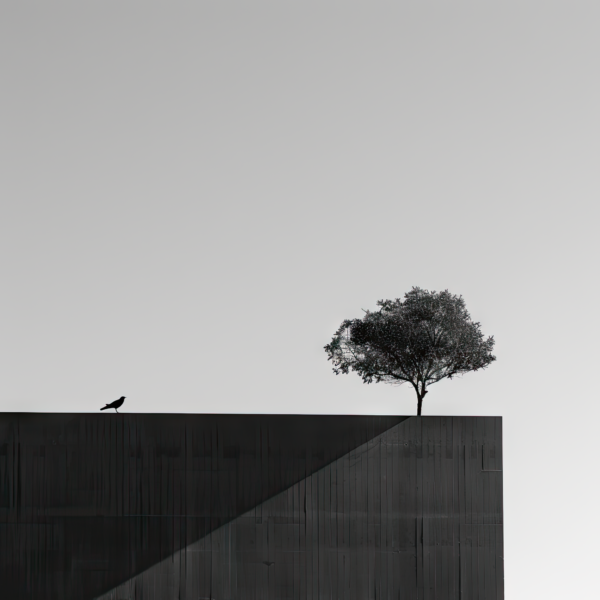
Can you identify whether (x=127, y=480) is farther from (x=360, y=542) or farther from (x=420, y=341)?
(x=420, y=341)

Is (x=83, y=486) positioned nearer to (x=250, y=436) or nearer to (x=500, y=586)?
(x=250, y=436)

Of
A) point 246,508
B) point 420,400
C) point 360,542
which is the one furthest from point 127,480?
point 420,400

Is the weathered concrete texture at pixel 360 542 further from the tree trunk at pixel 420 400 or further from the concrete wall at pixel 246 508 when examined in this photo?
the tree trunk at pixel 420 400

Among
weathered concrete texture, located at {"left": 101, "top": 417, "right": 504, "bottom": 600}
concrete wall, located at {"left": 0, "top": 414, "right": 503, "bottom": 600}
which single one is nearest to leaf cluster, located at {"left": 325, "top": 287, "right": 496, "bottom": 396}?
concrete wall, located at {"left": 0, "top": 414, "right": 503, "bottom": 600}

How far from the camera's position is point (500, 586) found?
10.8 metres

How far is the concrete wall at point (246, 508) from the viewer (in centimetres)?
1076

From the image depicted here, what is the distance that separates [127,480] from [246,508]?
179 cm

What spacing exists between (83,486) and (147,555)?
1.37 m

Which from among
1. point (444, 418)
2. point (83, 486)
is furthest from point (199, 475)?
point (444, 418)

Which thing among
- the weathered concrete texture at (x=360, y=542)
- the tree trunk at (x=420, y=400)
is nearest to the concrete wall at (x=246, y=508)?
the weathered concrete texture at (x=360, y=542)

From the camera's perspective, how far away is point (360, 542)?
35.4 feet

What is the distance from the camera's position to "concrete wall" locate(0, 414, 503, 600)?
35.3ft

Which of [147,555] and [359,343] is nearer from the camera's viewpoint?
[147,555]

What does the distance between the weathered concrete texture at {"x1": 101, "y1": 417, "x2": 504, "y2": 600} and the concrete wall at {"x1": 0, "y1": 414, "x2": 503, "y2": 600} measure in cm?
1
